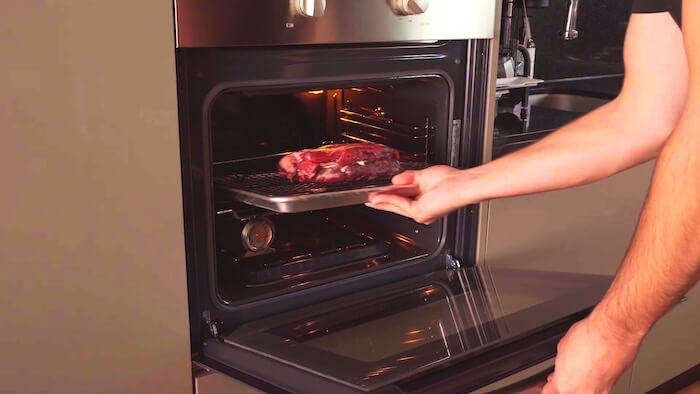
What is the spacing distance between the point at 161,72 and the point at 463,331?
63 cm

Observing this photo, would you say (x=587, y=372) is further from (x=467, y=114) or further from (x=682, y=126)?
(x=467, y=114)

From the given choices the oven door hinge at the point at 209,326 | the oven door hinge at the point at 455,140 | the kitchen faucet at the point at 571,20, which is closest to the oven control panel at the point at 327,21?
the oven door hinge at the point at 455,140

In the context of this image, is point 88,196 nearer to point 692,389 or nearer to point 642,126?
point 642,126

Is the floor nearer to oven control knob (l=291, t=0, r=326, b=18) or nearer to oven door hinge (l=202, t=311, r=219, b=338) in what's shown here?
oven door hinge (l=202, t=311, r=219, b=338)

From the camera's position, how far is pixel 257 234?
1431 millimetres

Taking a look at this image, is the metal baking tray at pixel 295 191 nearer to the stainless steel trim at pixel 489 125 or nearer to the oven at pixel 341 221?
the oven at pixel 341 221

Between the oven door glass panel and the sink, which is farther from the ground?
the sink

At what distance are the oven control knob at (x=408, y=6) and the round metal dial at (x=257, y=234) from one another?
0.46 m

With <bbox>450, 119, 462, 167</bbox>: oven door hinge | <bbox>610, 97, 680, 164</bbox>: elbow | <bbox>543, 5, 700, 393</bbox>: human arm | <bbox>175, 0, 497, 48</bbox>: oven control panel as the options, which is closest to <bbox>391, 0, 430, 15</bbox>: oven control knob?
<bbox>175, 0, 497, 48</bbox>: oven control panel

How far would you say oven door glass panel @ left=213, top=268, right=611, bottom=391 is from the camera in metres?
1.14

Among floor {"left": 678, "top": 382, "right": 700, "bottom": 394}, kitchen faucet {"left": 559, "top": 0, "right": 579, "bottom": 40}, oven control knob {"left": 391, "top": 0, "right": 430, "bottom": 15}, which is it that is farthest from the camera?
floor {"left": 678, "top": 382, "right": 700, "bottom": 394}

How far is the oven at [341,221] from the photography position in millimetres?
1162

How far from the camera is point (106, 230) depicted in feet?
3.62

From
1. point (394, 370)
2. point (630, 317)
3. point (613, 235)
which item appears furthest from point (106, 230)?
point (613, 235)
